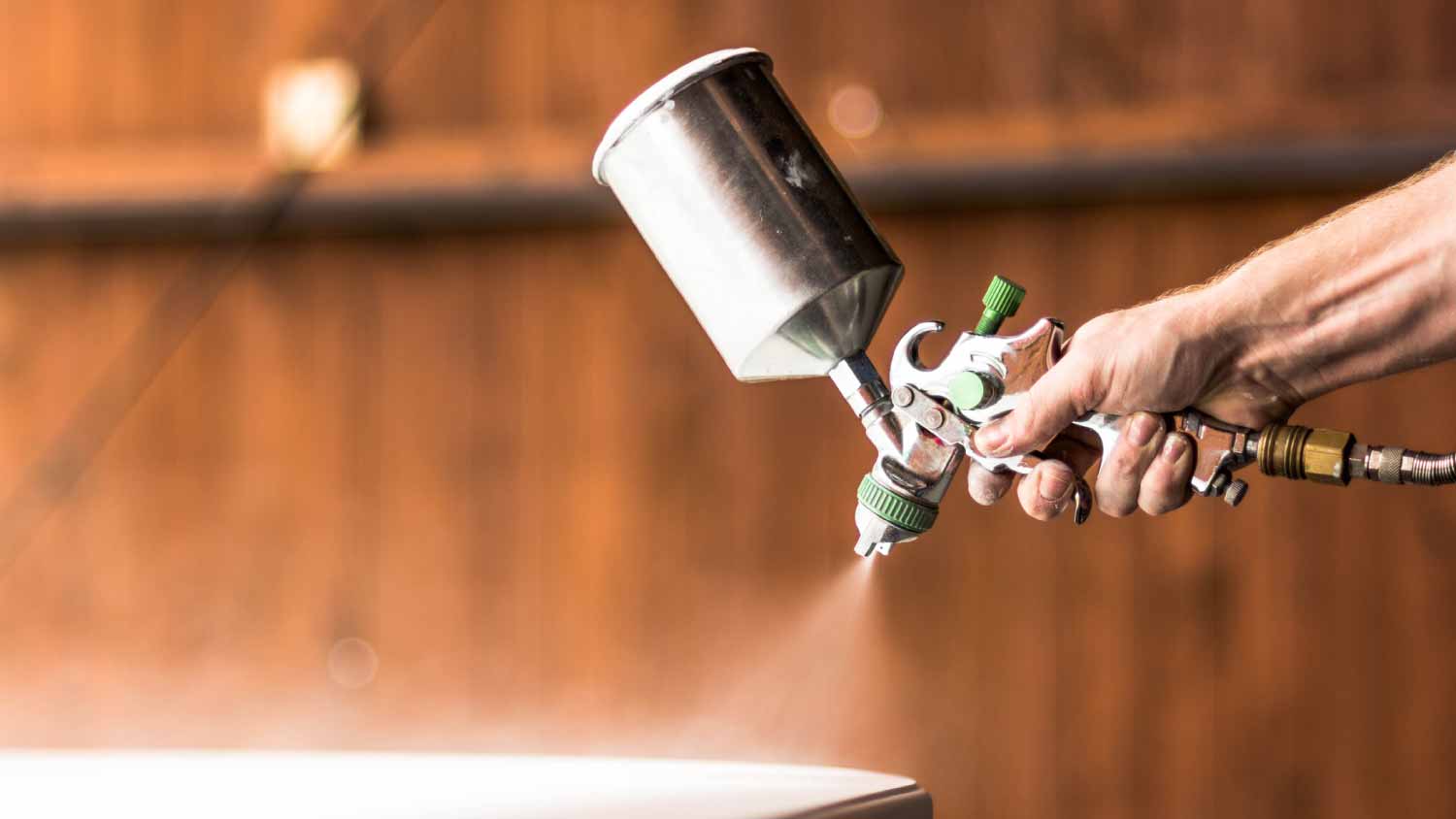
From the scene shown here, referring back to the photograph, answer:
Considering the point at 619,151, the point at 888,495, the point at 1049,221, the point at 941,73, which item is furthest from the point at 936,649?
the point at 619,151

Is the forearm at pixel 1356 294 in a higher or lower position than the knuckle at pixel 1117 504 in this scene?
higher

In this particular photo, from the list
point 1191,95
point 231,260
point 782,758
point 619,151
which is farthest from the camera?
point 231,260

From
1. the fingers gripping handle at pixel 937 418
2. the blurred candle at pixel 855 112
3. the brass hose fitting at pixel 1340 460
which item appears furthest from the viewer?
the blurred candle at pixel 855 112

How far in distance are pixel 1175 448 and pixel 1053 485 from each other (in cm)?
7

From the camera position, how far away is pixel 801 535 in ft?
5.45

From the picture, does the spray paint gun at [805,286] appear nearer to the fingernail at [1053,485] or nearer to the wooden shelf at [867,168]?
the fingernail at [1053,485]

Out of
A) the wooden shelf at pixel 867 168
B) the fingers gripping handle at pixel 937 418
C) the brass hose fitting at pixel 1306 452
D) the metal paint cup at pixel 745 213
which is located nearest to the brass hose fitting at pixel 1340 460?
the brass hose fitting at pixel 1306 452

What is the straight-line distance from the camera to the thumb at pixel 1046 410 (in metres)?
0.76

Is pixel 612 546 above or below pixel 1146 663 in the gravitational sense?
above

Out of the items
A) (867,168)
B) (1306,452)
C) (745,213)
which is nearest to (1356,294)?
(1306,452)

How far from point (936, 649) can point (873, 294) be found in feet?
3.07

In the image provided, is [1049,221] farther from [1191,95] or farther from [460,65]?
[460,65]

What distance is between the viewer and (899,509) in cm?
78

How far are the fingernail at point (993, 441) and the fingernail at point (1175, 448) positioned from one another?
88 millimetres
